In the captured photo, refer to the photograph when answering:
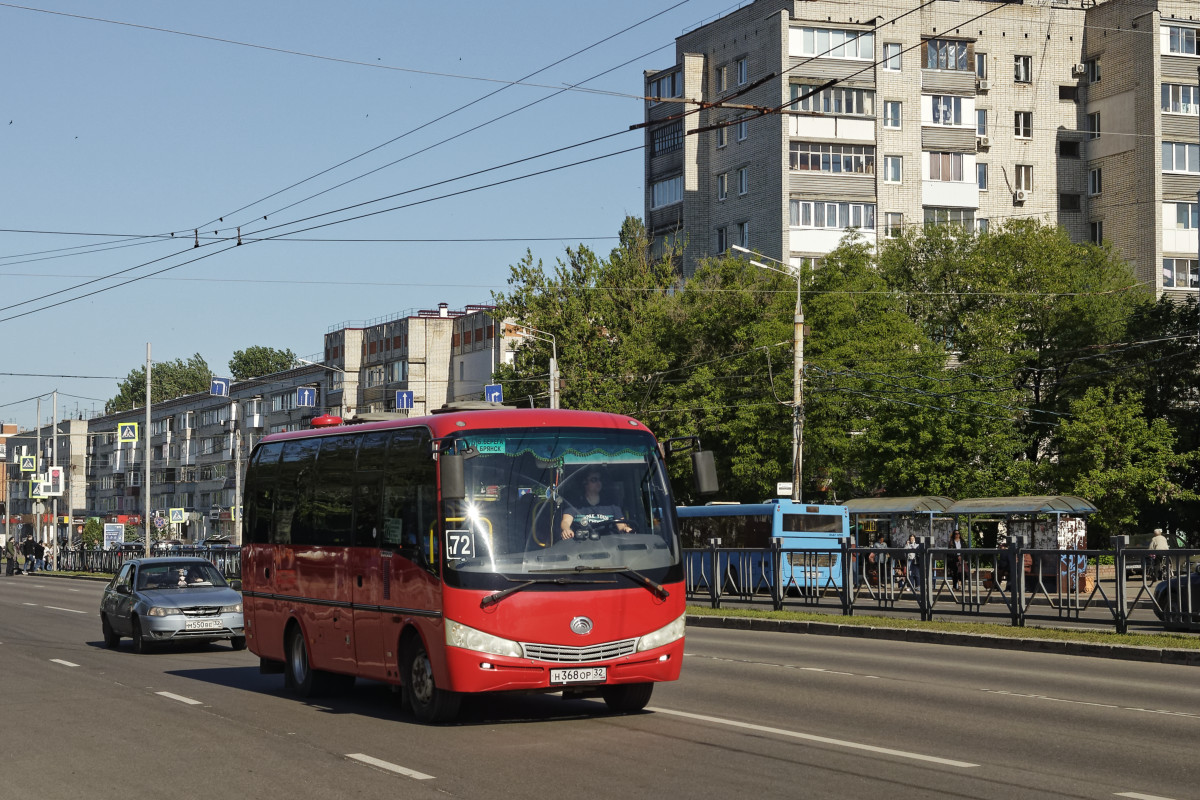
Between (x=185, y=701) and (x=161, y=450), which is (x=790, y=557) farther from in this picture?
(x=161, y=450)

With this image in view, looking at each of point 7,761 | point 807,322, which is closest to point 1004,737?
point 7,761

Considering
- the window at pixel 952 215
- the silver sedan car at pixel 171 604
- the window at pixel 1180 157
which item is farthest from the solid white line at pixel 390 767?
the window at pixel 1180 157

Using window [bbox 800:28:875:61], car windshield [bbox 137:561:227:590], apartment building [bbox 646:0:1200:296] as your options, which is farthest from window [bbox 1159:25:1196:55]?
car windshield [bbox 137:561:227:590]

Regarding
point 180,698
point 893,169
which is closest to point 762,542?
point 180,698

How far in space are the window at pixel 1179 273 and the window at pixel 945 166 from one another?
10831mm

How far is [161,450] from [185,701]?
435ft

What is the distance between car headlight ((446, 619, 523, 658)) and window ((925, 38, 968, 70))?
65491 millimetres

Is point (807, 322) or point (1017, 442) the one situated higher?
point (807, 322)

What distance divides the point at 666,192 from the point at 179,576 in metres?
56.8

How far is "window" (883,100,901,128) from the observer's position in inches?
2808

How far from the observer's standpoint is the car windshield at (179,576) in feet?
73.8

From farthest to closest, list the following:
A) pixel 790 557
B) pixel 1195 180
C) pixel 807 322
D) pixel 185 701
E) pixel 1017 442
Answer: pixel 1195 180
pixel 807 322
pixel 1017 442
pixel 790 557
pixel 185 701

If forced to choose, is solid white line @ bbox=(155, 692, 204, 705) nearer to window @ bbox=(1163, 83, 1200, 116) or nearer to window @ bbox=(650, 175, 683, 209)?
window @ bbox=(650, 175, 683, 209)

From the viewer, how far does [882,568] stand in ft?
85.8
